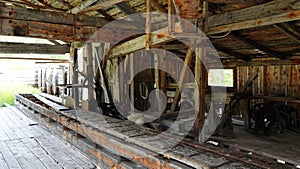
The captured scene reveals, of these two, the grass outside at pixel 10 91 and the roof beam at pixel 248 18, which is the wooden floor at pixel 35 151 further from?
the grass outside at pixel 10 91

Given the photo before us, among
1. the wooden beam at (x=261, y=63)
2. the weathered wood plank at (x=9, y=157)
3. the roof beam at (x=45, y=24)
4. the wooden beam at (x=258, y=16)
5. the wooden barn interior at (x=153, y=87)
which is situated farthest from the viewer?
the wooden beam at (x=261, y=63)

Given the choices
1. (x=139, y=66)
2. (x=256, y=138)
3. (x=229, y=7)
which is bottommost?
(x=256, y=138)

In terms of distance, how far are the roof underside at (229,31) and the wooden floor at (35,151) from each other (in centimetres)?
239

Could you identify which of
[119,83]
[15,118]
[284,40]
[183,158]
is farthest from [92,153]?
[15,118]

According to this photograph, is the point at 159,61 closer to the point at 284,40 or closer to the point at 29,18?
the point at 284,40

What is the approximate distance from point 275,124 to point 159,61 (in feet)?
10.4

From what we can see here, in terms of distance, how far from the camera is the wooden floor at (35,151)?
376 cm

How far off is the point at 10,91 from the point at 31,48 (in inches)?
231

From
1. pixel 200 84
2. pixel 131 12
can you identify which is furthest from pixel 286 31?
pixel 131 12

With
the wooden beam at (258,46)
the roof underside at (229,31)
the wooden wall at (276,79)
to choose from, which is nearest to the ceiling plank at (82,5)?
the roof underside at (229,31)

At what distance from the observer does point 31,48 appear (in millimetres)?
6645

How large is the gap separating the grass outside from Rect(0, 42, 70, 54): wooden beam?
4725 millimetres

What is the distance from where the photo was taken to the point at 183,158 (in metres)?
2.32

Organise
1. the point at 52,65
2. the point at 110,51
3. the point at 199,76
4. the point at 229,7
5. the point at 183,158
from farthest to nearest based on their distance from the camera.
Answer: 1. the point at 52,65
2. the point at 110,51
3. the point at 229,7
4. the point at 199,76
5. the point at 183,158
